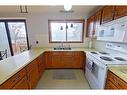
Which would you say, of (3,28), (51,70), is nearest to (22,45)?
(3,28)

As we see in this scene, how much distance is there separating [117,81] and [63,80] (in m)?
1.76

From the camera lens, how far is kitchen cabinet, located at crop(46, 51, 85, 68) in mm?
3449

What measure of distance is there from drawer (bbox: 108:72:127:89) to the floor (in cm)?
113

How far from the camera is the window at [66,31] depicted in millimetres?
3814

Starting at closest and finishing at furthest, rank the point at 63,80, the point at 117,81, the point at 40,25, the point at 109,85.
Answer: the point at 117,81 < the point at 109,85 < the point at 63,80 < the point at 40,25

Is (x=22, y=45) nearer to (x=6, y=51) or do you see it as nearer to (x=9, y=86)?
(x=6, y=51)

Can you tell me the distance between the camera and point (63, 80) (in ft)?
9.16

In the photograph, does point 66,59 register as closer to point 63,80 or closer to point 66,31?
point 63,80

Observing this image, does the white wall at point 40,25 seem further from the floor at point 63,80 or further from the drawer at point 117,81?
the drawer at point 117,81

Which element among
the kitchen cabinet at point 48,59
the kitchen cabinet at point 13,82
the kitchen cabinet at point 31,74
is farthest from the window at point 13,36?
the kitchen cabinet at point 13,82

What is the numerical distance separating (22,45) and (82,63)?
265 centimetres

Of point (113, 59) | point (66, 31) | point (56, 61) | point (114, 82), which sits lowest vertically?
point (56, 61)

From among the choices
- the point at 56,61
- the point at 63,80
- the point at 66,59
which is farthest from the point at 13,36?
the point at 63,80

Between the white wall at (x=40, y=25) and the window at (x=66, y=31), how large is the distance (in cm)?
16
